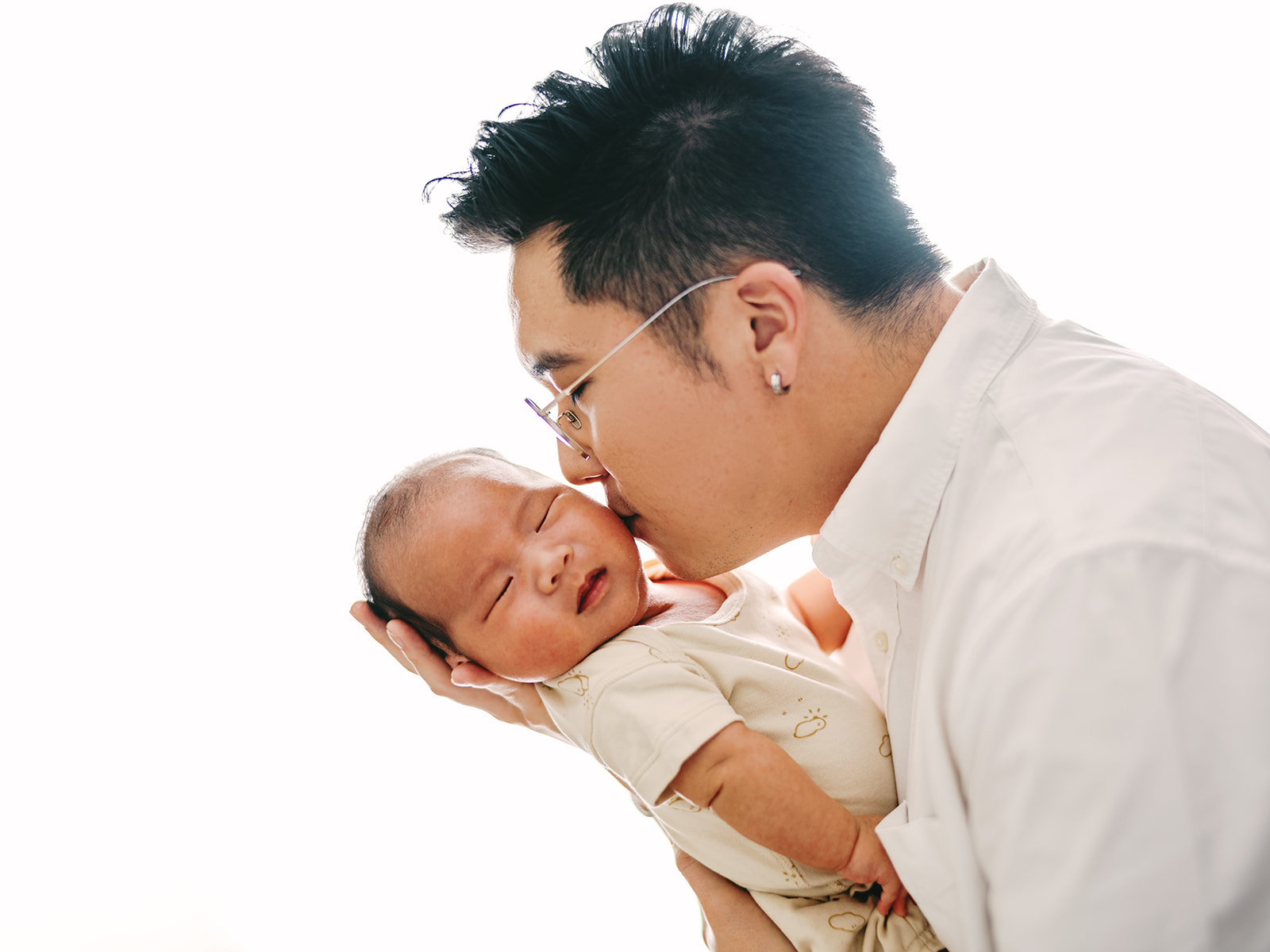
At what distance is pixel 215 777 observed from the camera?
264 cm

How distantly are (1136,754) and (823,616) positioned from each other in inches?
45.6

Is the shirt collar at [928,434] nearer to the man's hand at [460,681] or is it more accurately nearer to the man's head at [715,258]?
the man's head at [715,258]

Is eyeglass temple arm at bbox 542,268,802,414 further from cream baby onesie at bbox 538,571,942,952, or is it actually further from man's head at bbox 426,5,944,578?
cream baby onesie at bbox 538,571,942,952

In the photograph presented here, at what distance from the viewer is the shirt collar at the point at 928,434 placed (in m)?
1.30

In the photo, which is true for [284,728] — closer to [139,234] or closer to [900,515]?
[139,234]

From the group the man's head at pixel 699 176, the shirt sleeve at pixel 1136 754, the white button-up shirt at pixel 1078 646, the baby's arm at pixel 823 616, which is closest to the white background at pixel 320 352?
→ the baby's arm at pixel 823 616

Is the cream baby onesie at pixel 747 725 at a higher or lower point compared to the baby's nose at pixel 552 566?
lower

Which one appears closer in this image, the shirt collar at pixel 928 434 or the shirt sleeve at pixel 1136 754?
the shirt sleeve at pixel 1136 754

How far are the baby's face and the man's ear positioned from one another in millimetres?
482

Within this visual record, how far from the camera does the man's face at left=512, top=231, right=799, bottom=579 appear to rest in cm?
139

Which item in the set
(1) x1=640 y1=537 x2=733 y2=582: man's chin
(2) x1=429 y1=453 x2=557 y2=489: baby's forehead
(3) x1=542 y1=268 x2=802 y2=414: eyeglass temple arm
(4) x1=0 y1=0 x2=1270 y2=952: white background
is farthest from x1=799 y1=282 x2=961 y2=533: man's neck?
(4) x1=0 y1=0 x2=1270 y2=952: white background

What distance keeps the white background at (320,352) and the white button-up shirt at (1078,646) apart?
167 centimetres

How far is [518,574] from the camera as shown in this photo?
1570 millimetres

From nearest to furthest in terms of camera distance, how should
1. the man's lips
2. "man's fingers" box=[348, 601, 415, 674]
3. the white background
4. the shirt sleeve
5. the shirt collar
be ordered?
the shirt sleeve < the shirt collar < the man's lips < "man's fingers" box=[348, 601, 415, 674] < the white background
